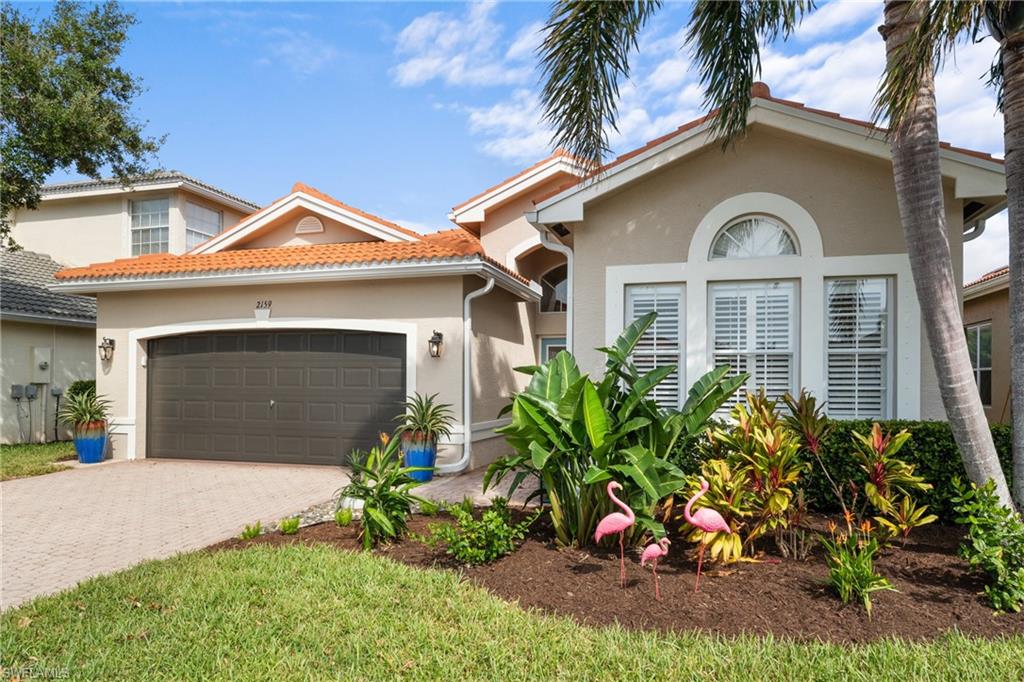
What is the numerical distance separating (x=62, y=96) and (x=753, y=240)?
14420 mm

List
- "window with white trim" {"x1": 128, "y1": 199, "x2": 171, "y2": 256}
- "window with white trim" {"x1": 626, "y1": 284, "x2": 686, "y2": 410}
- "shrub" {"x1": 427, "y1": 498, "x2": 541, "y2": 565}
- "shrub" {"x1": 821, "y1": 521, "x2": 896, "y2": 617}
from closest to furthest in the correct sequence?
"shrub" {"x1": 821, "y1": 521, "x2": 896, "y2": 617} → "shrub" {"x1": 427, "y1": 498, "x2": 541, "y2": 565} → "window with white trim" {"x1": 626, "y1": 284, "x2": 686, "y2": 410} → "window with white trim" {"x1": 128, "y1": 199, "x2": 171, "y2": 256}

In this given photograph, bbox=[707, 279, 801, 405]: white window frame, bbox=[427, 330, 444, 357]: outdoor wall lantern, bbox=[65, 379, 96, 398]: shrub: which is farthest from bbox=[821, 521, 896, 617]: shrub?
bbox=[65, 379, 96, 398]: shrub

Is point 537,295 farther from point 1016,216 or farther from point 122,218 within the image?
point 122,218

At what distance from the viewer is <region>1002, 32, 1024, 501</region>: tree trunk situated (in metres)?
5.26

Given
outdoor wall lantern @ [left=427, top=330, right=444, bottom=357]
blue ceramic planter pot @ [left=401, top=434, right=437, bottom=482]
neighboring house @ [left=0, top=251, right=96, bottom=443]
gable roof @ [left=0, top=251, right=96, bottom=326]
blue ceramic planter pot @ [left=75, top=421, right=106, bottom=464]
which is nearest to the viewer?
blue ceramic planter pot @ [left=401, top=434, right=437, bottom=482]

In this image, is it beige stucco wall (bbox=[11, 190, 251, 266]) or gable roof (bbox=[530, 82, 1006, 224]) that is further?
beige stucco wall (bbox=[11, 190, 251, 266])

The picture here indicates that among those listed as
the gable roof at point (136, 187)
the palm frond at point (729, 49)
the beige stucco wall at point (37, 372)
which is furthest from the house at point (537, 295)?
the gable roof at point (136, 187)

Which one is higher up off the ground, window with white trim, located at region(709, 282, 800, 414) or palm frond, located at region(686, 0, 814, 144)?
palm frond, located at region(686, 0, 814, 144)

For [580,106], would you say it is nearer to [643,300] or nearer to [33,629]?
[643,300]

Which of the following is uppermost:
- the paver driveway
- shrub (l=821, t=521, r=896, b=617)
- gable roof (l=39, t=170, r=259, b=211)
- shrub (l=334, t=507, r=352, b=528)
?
gable roof (l=39, t=170, r=259, b=211)

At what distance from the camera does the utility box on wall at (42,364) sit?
14.9 m

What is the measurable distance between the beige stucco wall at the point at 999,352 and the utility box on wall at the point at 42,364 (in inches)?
841

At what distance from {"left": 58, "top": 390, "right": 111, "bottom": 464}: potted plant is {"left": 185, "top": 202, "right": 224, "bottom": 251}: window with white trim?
7.40 m

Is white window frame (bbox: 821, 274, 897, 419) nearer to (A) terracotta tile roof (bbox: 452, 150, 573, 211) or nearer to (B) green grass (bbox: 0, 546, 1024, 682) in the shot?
(B) green grass (bbox: 0, 546, 1024, 682)
